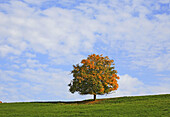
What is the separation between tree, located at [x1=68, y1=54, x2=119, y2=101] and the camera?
46.7m

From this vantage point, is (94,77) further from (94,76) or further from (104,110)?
(104,110)

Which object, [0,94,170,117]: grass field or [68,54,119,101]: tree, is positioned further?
[68,54,119,101]: tree

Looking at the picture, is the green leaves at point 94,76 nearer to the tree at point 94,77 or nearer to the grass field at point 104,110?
the tree at point 94,77

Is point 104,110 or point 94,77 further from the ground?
point 94,77

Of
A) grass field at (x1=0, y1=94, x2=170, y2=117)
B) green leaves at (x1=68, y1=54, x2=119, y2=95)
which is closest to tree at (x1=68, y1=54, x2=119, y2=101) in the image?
green leaves at (x1=68, y1=54, x2=119, y2=95)

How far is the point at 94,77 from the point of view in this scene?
4700 centimetres

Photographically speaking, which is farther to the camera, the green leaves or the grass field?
the green leaves

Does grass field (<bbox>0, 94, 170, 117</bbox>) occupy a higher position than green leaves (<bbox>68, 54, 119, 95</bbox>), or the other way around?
green leaves (<bbox>68, 54, 119, 95</bbox>)

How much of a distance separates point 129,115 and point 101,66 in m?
25.4

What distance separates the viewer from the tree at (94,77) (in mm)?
46719

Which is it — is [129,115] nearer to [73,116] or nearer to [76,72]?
[73,116]

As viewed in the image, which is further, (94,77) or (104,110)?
(94,77)

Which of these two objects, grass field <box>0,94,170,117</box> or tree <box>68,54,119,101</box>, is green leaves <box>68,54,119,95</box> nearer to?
tree <box>68,54,119,101</box>

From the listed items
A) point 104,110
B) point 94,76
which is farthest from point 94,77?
point 104,110
